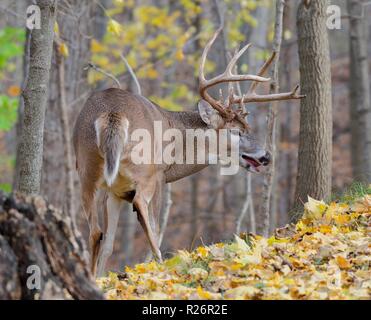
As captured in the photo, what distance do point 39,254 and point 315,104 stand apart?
177 inches

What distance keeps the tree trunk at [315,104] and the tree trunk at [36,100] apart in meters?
2.87

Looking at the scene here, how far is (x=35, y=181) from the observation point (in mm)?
6684

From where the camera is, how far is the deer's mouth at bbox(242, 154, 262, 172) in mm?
9109

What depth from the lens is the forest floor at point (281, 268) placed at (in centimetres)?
509

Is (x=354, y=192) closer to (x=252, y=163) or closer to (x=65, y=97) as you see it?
(x=252, y=163)

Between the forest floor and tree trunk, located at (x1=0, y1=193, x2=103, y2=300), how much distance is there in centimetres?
71

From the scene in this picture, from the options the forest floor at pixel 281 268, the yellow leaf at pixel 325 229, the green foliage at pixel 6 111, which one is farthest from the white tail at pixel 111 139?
the green foliage at pixel 6 111

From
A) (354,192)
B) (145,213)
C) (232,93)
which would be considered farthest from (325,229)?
(232,93)

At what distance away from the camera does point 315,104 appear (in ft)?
27.1

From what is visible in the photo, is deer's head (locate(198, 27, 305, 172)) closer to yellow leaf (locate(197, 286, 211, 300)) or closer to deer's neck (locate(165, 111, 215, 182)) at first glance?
deer's neck (locate(165, 111, 215, 182))

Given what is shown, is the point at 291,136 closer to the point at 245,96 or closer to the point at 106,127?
the point at 245,96
